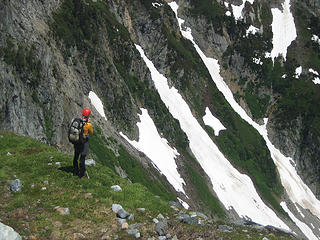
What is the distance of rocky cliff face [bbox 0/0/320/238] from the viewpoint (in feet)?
154

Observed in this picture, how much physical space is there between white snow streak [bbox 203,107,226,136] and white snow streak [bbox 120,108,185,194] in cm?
2946

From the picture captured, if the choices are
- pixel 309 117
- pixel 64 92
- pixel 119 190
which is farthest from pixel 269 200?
pixel 119 190

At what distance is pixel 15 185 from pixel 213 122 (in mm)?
105304

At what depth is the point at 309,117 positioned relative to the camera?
144 meters

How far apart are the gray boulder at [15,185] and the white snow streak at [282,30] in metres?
162

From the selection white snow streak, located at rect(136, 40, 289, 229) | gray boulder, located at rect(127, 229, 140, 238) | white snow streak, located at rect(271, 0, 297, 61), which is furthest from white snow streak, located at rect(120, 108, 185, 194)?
white snow streak, located at rect(271, 0, 297, 61)

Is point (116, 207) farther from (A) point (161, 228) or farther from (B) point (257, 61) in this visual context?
(B) point (257, 61)

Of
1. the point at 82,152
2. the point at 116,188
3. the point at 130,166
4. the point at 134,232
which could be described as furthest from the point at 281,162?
the point at 134,232

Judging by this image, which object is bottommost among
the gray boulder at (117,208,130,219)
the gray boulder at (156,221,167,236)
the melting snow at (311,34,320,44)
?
the gray boulder at (117,208,130,219)

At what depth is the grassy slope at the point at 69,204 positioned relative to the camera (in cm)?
1144

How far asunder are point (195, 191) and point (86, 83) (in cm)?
3312

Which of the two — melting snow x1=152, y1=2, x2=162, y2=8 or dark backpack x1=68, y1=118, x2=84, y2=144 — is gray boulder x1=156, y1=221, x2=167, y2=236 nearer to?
dark backpack x1=68, y1=118, x2=84, y2=144

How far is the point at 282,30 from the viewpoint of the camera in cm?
17612

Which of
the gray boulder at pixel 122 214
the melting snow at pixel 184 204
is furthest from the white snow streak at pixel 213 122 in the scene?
the gray boulder at pixel 122 214
